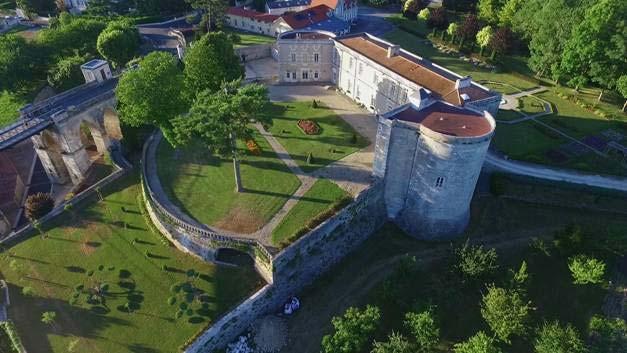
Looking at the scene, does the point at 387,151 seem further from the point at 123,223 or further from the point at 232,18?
the point at 232,18

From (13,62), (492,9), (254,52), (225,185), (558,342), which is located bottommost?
(558,342)

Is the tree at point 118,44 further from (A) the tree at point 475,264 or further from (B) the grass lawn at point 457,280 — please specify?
(A) the tree at point 475,264

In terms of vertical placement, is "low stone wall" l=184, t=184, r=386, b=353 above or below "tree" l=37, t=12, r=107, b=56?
below

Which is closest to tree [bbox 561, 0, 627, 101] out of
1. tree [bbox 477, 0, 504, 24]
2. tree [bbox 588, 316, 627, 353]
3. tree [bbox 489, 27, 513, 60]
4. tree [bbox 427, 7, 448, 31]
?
tree [bbox 489, 27, 513, 60]

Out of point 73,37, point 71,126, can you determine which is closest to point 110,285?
point 71,126

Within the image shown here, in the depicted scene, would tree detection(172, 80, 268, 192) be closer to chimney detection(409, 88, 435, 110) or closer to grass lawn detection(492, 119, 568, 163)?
chimney detection(409, 88, 435, 110)

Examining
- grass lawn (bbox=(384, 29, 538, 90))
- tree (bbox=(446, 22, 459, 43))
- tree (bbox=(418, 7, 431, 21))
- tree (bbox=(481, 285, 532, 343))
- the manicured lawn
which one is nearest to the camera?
tree (bbox=(481, 285, 532, 343))

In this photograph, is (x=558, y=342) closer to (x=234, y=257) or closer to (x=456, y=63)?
(x=234, y=257)
